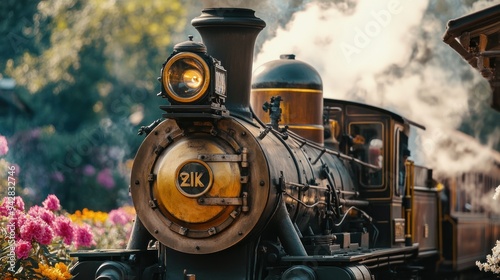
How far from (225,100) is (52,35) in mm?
19463

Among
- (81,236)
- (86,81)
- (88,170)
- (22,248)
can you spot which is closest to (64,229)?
(81,236)

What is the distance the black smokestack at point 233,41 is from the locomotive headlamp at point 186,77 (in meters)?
0.73

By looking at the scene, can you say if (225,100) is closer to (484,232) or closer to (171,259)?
(171,259)

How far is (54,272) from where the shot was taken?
35.4 ft

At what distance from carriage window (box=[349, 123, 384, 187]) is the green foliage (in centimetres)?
1444

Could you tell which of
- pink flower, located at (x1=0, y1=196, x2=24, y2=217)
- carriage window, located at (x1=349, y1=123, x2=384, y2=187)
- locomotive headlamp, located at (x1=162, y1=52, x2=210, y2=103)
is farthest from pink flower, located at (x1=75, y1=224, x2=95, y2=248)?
carriage window, located at (x1=349, y1=123, x2=384, y2=187)

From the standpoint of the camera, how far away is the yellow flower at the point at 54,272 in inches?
424

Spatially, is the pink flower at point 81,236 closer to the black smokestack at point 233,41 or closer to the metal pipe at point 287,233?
the black smokestack at point 233,41

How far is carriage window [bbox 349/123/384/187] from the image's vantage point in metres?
14.3

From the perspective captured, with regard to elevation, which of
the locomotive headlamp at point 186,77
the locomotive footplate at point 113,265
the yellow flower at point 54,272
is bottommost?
the yellow flower at point 54,272

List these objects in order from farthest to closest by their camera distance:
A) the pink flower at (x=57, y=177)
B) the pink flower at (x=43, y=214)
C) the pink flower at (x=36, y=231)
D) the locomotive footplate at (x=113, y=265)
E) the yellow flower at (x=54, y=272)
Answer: the pink flower at (x=57, y=177) → the pink flower at (x=43, y=214) → the pink flower at (x=36, y=231) → the yellow flower at (x=54, y=272) → the locomotive footplate at (x=113, y=265)

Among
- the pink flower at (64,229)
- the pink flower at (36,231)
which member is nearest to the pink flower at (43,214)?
the pink flower at (64,229)

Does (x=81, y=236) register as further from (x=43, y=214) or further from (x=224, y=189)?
(x=224, y=189)

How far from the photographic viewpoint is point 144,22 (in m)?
29.9
